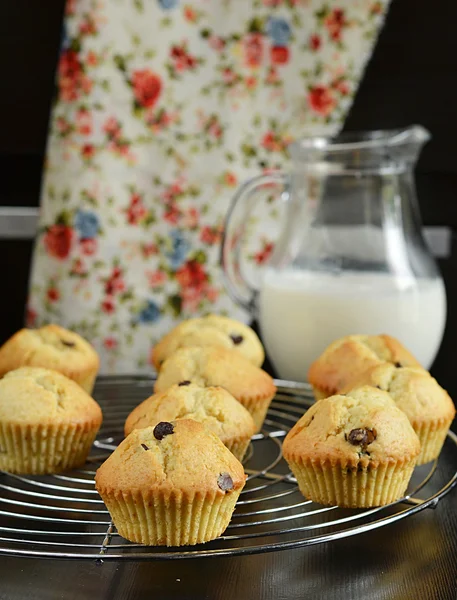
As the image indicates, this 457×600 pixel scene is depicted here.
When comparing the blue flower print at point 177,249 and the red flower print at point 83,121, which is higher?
the red flower print at point 83,121

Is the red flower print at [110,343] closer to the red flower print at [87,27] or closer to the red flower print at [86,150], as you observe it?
the red flower print at [86,150]

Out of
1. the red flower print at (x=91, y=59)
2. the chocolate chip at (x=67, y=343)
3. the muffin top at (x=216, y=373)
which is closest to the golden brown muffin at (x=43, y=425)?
the muffin top at (x=216, y=373)

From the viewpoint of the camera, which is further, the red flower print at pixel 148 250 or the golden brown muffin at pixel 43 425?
the red flower print at pixel 148 250

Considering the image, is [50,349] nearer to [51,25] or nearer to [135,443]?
[135,443]

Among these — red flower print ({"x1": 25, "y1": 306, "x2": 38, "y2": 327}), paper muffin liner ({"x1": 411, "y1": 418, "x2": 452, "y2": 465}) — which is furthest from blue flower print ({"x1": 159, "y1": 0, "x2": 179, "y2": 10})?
paper muffin liner ({"x1": 411, "y1": 418, "x2": 452, "y2": 465})

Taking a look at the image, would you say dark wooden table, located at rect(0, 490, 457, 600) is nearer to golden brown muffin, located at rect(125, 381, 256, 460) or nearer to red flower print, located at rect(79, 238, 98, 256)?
golden brown muffin, located at rect(125, 381, 256, 460)
